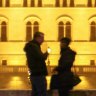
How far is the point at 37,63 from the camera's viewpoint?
31.3 feet

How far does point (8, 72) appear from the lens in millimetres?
30828

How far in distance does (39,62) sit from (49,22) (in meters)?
25.0

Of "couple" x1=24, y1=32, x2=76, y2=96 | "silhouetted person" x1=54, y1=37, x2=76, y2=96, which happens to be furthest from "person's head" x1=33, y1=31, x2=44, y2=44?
"silhouetted person" x1=54, y1=37, x2=76, y2=96

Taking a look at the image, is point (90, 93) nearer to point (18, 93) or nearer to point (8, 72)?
point (18, 93)

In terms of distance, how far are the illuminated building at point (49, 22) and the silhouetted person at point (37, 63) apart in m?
24.2

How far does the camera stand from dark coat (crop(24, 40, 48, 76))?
9477mm

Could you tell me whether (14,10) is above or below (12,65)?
above

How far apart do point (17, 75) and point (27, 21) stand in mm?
4876

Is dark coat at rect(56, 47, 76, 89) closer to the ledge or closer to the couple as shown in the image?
the couple

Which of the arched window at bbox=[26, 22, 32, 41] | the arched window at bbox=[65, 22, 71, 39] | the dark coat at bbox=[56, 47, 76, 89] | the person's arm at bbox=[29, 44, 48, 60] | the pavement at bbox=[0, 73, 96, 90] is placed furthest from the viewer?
the arched window at bbox=[65, 22, 71, 39]

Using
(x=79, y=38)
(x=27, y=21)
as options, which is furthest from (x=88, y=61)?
(x=27, y=21)

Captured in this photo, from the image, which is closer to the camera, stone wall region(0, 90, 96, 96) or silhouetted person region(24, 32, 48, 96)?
silhouetted person region(24, 32, 48, 96)

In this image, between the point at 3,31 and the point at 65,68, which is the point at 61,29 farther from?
the point at 65,68

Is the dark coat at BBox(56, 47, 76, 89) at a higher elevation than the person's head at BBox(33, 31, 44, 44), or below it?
below
